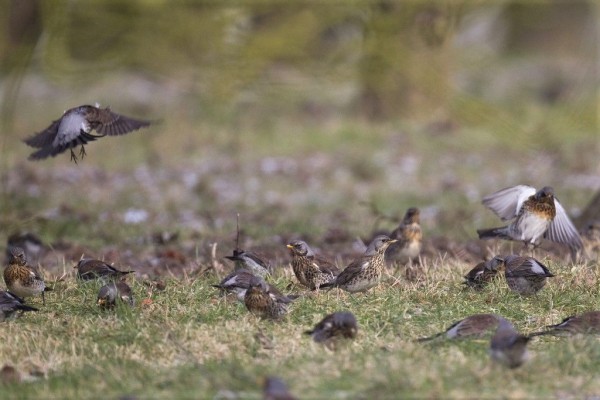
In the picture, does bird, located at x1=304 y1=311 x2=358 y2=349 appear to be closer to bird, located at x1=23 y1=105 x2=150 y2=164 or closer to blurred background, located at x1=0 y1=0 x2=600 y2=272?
bird, located at x1=23 y1=105 x2=150 y2=164

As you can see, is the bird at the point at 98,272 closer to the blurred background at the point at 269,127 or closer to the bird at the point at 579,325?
the blurred background at the point at 269,127

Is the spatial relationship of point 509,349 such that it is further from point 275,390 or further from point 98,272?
point 98,272

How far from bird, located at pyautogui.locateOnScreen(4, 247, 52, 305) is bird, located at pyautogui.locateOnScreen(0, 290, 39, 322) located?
469 millimetres

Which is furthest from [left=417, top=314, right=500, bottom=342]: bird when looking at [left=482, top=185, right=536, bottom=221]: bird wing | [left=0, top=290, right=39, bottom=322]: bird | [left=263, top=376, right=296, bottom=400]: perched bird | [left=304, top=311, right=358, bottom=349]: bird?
[left=482, top=185, right=536, bottom=221]: bird wing

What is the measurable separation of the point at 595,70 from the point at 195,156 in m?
11.4

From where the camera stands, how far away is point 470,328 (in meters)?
6.59

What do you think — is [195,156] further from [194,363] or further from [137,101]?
[194,363]

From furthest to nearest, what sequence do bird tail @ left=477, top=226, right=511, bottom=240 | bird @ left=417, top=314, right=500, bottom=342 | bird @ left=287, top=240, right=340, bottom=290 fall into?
bird tail @ left=477, top=226, right=511, bottom=240, bird @ left=287, top=240, right=340, bottom=290, bird @ left=417, top=314, right=500, bottom=342

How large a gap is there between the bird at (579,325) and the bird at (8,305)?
3408 millimetres

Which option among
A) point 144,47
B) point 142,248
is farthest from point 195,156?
point 142,248

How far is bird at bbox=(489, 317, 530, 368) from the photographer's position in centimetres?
589

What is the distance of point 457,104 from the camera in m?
19.8

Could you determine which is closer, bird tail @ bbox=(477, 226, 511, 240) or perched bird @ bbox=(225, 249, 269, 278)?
perched bird @ bbox=(225, 249, 269, 278)

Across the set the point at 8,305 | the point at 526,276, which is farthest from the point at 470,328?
the point at 8,305
